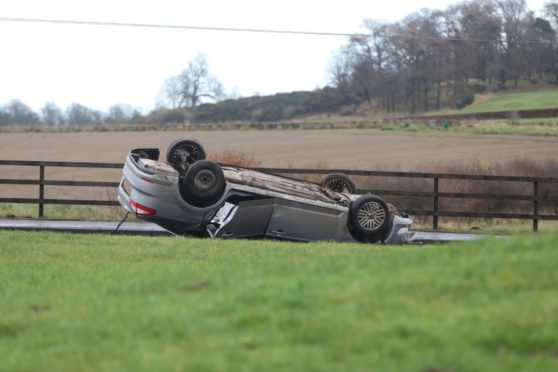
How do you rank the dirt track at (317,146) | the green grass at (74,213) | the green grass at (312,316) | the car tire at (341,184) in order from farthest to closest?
1. the dirt track at (317,146)
2. the green grass at (74,213)
3. the car tire at (341,184)
4. the green grass at (312,316)

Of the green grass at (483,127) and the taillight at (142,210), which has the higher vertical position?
the green grass at (483,127)

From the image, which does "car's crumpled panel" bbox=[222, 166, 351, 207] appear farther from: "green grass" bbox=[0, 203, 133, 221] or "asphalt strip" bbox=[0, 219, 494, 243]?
"green grass" bbox=[0, 203, 133, 221]

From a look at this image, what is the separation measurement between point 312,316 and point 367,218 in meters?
8.32

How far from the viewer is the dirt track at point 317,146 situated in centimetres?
4462

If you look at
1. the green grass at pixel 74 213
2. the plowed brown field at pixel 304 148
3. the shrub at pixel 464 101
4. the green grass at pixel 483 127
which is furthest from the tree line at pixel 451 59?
the green grass at pixel 74 213

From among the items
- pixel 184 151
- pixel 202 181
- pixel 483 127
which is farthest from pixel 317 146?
pixel 202 181

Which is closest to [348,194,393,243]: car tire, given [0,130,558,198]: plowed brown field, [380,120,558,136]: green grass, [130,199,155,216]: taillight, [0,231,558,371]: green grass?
[130,199,155,216]: taillight

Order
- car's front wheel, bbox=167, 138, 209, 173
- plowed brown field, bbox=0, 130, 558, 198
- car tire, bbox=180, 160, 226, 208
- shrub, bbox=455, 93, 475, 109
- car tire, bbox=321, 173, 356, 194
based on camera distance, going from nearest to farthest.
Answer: car tire, bbox=180, 160, 226, 208, car's front wheel, bbox=167, 138, 209, 173, car tire, bbox=321, 173, 356, 194, plowed brown field, bbox=0, 130, 558, 198, shrub, bbox=455, 93, 475, 109

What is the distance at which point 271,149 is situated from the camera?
178ft

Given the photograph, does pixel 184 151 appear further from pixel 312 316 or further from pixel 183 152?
pixel 312 316

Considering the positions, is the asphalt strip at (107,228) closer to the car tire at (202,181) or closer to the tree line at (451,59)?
the car tire at (202,181)

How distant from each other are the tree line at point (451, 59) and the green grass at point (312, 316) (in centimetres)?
7855

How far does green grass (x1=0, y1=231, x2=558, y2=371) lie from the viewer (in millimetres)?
5547

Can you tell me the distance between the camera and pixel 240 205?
1401 centimetres
